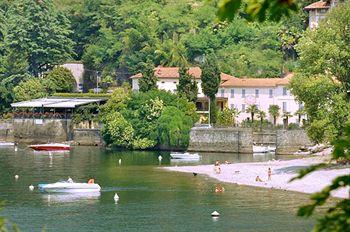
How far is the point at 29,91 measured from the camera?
11831cm

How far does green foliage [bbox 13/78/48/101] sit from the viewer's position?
117812 mm

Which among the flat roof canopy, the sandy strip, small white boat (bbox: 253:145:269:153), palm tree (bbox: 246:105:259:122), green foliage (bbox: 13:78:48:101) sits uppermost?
green foliage (bbox: 13:78:48:101)

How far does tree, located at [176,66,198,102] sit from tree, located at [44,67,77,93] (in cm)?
1797

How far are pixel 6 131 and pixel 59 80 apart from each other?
383 inches

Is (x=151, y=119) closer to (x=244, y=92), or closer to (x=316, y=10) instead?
(x=244, y=92)

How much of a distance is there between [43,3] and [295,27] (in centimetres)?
3104

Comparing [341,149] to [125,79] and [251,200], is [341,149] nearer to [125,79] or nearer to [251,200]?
[251,200]

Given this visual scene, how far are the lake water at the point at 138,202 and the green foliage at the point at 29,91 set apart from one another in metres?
33.3

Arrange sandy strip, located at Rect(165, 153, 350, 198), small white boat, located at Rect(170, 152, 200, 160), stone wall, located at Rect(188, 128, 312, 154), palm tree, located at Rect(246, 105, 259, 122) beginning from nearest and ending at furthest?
sandy strip, located at Rect(165, 153, 350, 198) < small white boat, located at Rect(170, 152, 200, 160) < stone wall, located at Rect(188, 128, 312, 154) < palm tree, located at Rect(246, 105, 259, 122)

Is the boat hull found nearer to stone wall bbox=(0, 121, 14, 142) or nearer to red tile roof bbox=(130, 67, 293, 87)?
stone wall bbox=(0, 121, 14, 142)

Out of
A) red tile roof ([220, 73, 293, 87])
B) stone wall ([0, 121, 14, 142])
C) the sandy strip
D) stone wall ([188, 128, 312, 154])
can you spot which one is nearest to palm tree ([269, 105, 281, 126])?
red tile roof ([220, 73, 293, 87])

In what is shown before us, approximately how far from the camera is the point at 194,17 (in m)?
133

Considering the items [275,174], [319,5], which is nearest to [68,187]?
[275,174]

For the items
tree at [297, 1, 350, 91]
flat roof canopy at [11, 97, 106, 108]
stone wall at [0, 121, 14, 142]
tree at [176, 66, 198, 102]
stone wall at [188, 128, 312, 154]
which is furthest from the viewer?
stone wall at [0, 121, 14, 142]
